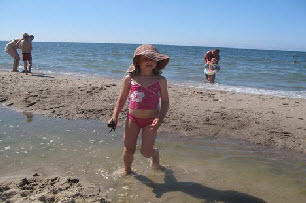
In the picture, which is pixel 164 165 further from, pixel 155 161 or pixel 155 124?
pixel 155 124

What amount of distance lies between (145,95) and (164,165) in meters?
1.00

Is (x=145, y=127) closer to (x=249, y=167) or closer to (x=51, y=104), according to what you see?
(x=249, y=167)

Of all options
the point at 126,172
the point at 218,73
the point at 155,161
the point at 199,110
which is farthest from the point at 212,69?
the point at 126,172

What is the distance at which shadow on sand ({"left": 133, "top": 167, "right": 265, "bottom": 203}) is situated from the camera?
2.92m

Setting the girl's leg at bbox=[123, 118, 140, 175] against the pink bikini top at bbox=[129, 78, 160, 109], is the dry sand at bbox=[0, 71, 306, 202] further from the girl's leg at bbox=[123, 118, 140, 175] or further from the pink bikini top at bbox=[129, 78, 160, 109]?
the pink bikini top at bbox=[129, 78, 160, 109]

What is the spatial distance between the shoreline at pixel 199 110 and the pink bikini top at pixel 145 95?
1.88 meters

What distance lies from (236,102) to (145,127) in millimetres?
4140

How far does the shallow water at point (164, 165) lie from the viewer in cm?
303

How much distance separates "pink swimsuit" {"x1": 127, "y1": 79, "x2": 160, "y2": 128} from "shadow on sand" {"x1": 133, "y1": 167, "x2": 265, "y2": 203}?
25.0 inches

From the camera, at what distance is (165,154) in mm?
4008

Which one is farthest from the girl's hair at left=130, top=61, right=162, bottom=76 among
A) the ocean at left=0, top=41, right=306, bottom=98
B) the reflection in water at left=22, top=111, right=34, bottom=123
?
the ocean at left=0, top=41, right=306, bottom=98

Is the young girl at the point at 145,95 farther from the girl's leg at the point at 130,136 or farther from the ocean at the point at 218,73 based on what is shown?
the ocean at the point at 218,73

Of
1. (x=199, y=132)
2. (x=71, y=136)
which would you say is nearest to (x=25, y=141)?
(x=71, y=136)

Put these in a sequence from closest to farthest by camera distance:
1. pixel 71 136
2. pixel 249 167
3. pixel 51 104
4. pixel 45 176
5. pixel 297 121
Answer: pixel 45 176 → pixel 249 167 → pixel 71 136 → pixel 297 121 → pixel 51 104
